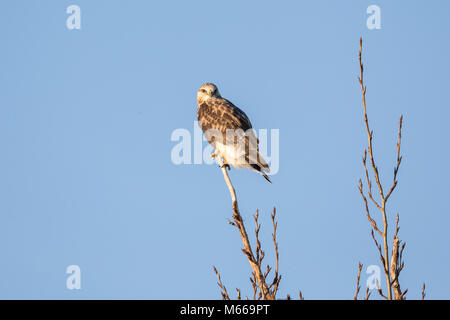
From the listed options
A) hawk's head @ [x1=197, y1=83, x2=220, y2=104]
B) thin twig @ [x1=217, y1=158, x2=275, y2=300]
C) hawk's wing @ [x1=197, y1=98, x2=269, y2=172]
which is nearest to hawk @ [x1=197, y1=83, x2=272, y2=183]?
hawk's wing @ [x1=197, y1=98, x2=269, y2=172]

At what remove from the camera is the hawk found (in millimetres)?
8602

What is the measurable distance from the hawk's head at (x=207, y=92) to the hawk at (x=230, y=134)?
0.65 ft

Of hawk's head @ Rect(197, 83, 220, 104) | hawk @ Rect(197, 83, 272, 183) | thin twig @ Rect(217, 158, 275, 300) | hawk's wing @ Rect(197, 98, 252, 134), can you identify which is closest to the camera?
thin twig @ Rect(217, 158, 275, 300)

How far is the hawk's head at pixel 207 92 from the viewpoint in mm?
10328

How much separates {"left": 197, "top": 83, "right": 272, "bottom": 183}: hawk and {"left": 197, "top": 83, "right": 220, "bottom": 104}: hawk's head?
0.65 feet

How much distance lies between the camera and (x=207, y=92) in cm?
1034

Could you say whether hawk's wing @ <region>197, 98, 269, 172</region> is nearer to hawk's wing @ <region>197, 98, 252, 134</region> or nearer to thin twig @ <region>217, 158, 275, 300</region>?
hawk's wing @ <region>197, 98, 252, 134</region>

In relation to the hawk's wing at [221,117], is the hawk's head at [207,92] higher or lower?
higher

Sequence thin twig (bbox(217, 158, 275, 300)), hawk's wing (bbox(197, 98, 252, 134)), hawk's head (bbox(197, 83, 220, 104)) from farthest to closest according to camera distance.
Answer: hawk's head (bbox(197, 83, 220, 104)), hawk's wing (bbox(197, 98, 252, 134)), thin twig (bbox(217, 158, 275, 300))

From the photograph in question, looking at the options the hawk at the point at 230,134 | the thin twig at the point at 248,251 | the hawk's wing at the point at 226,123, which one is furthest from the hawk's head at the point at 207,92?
the thin twig at the point at 248,251

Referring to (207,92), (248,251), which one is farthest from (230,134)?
(248,251)

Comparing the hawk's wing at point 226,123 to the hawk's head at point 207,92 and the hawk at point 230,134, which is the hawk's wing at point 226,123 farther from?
the hawk's head at point 207,92
